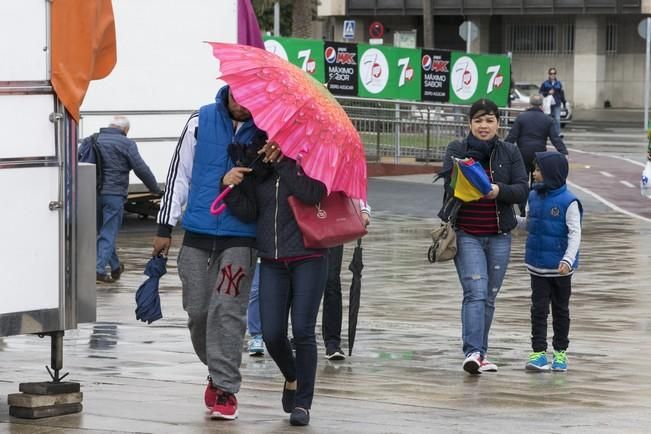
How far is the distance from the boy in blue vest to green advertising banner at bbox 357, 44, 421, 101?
18468mm

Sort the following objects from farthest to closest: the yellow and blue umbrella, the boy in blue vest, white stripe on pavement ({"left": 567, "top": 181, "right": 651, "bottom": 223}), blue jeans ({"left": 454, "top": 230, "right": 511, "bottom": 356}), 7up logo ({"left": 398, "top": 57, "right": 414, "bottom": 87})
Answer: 7up logo ({"left": 398, "top": 57, "right": 414, "bottom": 87}), white stripe on pavement ({"left": 567, "top": 181, "right": 651, "bottom": 223}), the boy in blue vest, blue jeans ({"left": 454, "top": 230, "right": 511, "bottom": 356}), the yellow and blue umbrella

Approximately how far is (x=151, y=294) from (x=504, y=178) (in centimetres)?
288

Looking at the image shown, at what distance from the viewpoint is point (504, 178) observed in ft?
32.7

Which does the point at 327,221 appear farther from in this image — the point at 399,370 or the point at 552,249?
the point at 552,249

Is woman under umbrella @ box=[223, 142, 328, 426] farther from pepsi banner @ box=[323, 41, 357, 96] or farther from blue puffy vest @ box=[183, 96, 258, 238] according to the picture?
pepsi banner @ box=[323, 41, 357, 96]

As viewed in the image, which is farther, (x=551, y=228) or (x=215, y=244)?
(x=551, y=228)

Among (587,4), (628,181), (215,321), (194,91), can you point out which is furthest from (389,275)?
(587,4)

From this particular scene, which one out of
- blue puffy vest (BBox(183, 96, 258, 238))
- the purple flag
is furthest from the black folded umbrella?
the purple flag

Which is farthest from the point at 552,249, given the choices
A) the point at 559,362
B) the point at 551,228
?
the point at 559,362

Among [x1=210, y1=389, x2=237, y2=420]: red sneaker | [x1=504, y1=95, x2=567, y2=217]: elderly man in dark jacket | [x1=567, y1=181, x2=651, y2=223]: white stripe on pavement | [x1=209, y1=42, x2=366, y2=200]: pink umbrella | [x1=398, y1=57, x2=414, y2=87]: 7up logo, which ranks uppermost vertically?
[x1=398, y1=57, x2=414, y2=87]: 7up logo

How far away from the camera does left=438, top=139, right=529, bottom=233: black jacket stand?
388 inches

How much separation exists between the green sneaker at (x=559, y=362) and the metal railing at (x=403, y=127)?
1736cm

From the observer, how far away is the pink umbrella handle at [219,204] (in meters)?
7.65

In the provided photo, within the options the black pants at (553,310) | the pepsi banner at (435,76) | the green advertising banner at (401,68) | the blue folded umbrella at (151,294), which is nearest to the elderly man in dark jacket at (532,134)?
the green advertising banner at (401,68)
